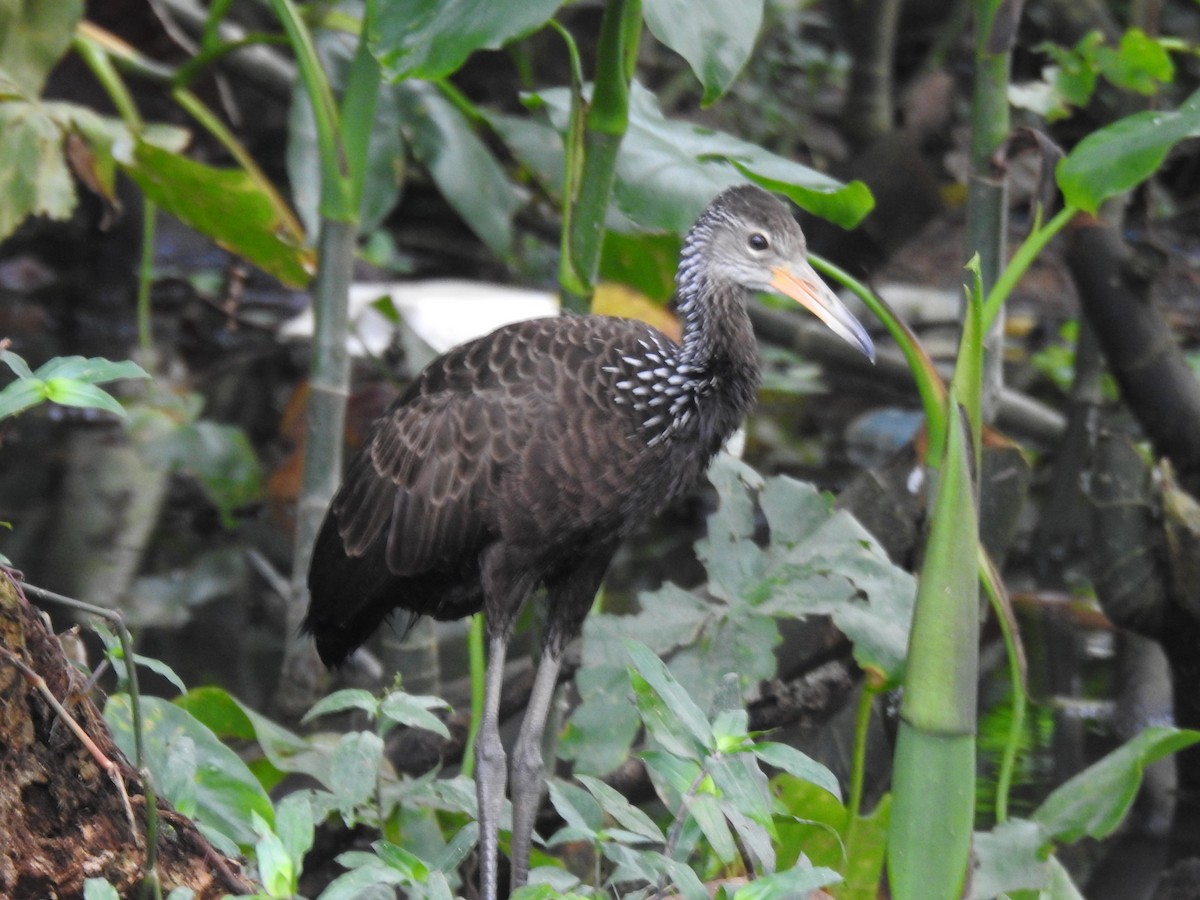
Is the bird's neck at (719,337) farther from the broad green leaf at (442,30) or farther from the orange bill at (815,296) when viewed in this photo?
the broad green leaf at (442,30)

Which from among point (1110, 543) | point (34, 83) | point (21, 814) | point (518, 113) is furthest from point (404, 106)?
point (518, 113)

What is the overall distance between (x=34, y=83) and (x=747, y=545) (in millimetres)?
2261

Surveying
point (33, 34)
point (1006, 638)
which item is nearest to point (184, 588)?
point (33, 34)

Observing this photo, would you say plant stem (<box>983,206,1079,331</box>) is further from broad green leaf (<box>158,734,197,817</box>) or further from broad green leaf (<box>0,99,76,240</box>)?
broad green leaf (<box>0,99,76,240</box>)

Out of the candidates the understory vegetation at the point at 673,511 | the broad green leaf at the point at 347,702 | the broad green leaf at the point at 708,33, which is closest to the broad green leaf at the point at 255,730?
the understory vegetation at the point at 673,511

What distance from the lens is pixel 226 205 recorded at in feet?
12.5

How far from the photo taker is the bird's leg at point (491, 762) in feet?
9.64

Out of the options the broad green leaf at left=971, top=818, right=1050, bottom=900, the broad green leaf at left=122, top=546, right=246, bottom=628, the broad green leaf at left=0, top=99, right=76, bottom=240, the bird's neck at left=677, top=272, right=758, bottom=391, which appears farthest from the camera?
the broad green leaf at left=122, top=546, right=246, bottom=628

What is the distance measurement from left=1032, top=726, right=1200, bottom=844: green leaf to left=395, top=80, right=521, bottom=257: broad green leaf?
2197 millimetres

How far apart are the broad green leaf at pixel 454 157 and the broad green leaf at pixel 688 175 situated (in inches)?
35.2

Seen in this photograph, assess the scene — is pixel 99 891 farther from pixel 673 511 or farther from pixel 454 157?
pixel 673 511

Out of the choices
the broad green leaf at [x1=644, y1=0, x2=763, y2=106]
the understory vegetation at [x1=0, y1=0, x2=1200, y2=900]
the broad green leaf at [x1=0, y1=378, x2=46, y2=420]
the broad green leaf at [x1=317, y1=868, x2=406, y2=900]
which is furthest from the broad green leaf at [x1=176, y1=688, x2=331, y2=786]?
the broad green leaf at [x1=644, y1=0, x2=763, y2=106]

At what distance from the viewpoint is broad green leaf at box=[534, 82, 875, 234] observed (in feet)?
9.50

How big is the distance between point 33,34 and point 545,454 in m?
A: 2.00
